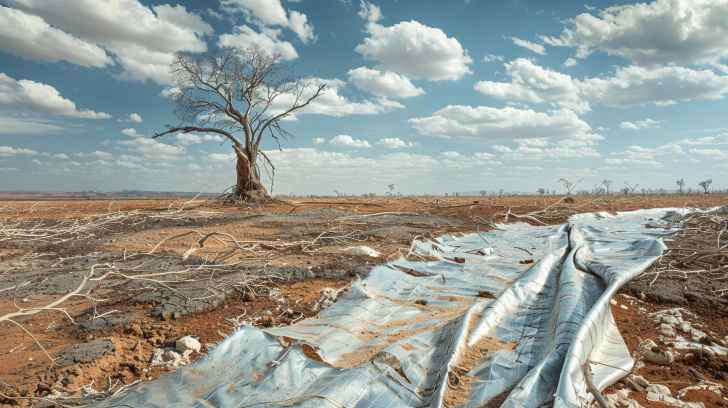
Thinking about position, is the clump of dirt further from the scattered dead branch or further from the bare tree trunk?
the bare tree trunk

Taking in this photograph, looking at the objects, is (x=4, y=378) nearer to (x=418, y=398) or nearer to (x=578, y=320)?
(x=418, y=398)

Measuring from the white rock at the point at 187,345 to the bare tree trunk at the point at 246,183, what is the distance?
12.6 meters

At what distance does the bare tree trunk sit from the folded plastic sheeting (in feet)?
40.3

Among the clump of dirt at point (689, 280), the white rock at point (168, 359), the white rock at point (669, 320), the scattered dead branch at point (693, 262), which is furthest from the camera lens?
the scattered dead branch at point (693, 262)

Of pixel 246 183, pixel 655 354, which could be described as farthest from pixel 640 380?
pixel 246 183

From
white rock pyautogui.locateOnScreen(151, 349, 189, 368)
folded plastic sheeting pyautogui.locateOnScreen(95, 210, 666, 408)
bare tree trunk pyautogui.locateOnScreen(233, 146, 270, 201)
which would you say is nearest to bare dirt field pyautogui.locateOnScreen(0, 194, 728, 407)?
white rock pyautogui.locateOnScreen(151, 349, 189, 368)

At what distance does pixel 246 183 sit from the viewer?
15.4 metres

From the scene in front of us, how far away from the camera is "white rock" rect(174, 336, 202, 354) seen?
105 inches

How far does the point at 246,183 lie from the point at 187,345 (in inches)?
523

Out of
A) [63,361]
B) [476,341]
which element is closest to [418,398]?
[476,341]

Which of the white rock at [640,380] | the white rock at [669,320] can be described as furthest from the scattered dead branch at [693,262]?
the white rock at [640,380]

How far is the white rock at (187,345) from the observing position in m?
2.67

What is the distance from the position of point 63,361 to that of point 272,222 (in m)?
6.91

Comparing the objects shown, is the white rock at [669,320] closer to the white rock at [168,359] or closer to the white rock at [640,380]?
the white rock at [640,380]
